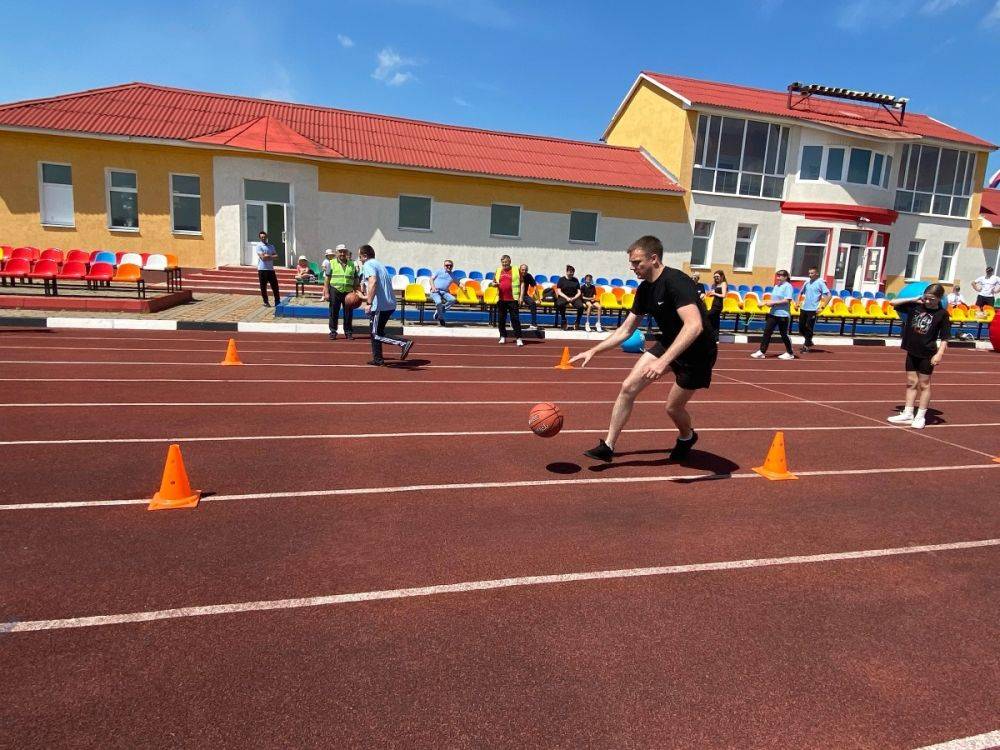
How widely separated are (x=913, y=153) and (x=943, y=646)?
1337 inches

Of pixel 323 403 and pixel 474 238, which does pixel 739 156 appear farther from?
pixel 323 403

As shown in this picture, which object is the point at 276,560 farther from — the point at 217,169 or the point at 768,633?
the point at 217,169

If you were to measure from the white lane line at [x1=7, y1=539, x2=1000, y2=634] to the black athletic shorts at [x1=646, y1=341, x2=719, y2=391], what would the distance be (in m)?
1.88

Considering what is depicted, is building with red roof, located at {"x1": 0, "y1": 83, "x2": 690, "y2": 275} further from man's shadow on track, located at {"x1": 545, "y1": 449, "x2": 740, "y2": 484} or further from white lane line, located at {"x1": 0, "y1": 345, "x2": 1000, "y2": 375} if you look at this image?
man's shadow on track, located at {"x1": 545, "y1": 449, "x2": 740, "y2": 484}

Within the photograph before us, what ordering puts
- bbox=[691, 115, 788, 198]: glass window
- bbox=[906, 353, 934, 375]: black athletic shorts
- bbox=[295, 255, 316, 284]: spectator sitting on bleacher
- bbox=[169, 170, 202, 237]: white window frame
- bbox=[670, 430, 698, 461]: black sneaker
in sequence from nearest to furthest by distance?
1. bbox=[670, 430, 698, 461]: black sneaker
2. bbox=[906, 353, 934, 375]: black athletic shorts
3. bbox=[295, 255, 316, 284]: spectator sitting on bleacher
4. bbox=[169, 170, 202, 237]: white window frame
5. bbox=[691, 115, 788, 198]: glass window

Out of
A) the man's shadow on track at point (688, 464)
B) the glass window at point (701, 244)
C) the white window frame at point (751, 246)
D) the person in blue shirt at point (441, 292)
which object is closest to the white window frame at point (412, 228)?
the person in blue shirt at point (441, 292)

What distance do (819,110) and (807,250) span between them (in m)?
6.86

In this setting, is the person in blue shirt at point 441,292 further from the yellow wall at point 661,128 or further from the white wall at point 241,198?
the yellow wall at point 661,128

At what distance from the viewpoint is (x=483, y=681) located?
2.91m

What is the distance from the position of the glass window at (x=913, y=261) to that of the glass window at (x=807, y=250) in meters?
5.16

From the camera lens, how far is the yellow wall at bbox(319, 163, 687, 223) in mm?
22953

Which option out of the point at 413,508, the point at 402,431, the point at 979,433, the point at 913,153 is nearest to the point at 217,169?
the point at 402,431

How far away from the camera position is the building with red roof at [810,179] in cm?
2722

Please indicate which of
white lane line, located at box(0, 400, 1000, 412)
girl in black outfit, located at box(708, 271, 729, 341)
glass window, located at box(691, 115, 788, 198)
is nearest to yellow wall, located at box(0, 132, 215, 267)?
white lane line, located at box(0, 400, 1000, 412)
